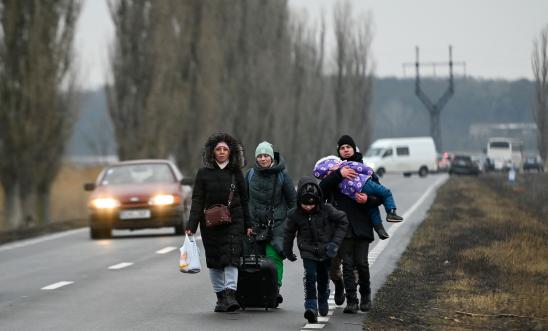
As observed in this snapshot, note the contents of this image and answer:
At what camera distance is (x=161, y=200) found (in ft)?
87.6

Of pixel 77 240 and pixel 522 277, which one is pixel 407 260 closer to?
pixel 522 277

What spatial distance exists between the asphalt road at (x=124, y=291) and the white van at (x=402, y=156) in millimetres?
58368

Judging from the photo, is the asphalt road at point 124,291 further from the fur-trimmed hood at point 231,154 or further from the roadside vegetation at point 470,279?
the fur-trimmed hood at point 231,154

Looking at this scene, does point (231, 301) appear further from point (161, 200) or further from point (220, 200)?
point (161, 200)

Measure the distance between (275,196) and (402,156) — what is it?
72.2m

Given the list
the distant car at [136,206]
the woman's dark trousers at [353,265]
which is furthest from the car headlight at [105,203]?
the woman's dark trousers at [353,265]

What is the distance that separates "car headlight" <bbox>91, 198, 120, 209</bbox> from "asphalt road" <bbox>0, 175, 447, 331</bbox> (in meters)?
0.81

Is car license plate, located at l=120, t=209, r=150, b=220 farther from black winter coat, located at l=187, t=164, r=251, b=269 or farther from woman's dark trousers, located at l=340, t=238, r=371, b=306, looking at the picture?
woman's dark trousers, located at l=340, t=238, r=371, b=306

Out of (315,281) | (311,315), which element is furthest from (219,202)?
(311,315)

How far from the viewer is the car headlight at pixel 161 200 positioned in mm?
26625

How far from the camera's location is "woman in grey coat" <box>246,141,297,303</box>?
13195 mm

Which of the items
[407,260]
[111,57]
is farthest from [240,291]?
[111,57]

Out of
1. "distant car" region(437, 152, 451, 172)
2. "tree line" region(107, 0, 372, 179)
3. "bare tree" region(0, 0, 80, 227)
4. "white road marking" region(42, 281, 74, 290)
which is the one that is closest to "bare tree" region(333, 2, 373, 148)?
"tree line" region(107, 0, 372, 179)

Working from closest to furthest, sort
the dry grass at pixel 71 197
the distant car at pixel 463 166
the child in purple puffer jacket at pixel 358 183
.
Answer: the child in purple puffer jacket at pixel 358 183 → the dry grass at pixel 71 197 → the distant car at pixel 463 166
